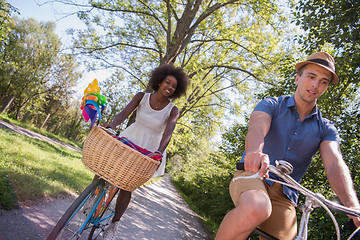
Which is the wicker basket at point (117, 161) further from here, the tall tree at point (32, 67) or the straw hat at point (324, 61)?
the tall tree at point (32, 67)

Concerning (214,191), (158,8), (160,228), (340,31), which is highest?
(158,8)

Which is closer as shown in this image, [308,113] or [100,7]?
[308,113]

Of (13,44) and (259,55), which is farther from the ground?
(259,55)

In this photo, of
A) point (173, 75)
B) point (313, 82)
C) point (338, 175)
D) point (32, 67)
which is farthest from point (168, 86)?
point (32, 67)

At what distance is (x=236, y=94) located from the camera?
1327cm

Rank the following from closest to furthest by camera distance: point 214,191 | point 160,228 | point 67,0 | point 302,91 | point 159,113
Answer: point 302,91, point 159,113, point 160,228, point 67,0, point 214,191

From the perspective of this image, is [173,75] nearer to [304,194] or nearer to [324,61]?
[324,61]

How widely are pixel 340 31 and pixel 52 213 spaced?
625 cm

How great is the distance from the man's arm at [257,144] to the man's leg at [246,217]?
17 centimetres

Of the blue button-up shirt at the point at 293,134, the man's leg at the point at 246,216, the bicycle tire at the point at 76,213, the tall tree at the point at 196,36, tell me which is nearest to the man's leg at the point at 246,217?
the man's leg at the point at 246,216

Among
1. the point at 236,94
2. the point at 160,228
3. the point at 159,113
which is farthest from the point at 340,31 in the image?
the point at 236,94

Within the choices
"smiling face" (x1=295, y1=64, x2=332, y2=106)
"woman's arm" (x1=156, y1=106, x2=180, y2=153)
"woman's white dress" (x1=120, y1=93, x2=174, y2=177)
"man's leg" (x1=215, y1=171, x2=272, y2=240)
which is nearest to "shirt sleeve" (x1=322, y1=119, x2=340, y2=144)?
"smiling face" (x1=295, y1=64, x2=332, y2=106)

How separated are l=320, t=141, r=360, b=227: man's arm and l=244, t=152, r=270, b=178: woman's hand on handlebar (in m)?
0.59

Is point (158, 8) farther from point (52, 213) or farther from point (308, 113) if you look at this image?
point (308, 113)
